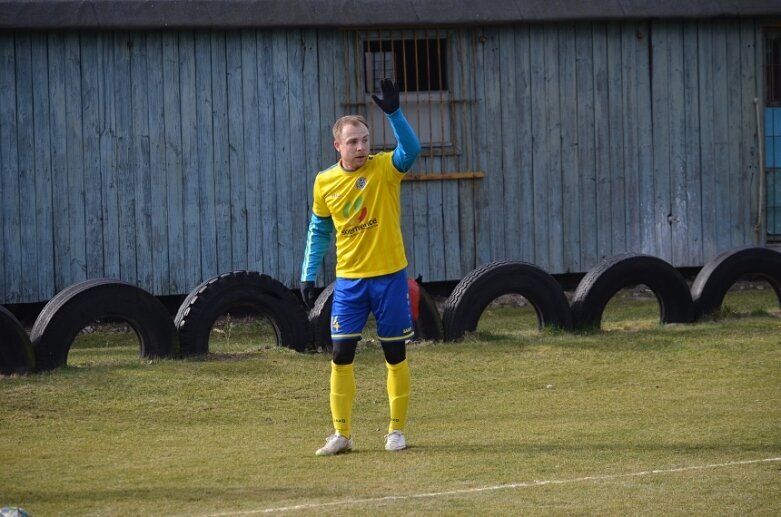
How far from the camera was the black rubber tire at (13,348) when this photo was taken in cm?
1035

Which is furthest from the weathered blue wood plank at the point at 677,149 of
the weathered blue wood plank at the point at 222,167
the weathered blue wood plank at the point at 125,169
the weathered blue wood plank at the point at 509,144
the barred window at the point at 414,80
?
Answer: the weathered blue wood plank at the point at 125,169

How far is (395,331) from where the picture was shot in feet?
25.9

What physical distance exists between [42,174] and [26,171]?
0.18 meters

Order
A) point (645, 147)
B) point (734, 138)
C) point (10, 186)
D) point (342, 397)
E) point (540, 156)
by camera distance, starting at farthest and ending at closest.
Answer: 1. point (734, 138)
2. point (645, 147)
3. point (540, 156)
4. point (10, 186)
5. point (342, 397)

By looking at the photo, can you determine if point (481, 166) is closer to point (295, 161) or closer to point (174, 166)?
point (295, 161)

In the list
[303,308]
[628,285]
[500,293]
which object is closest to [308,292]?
[303,308]

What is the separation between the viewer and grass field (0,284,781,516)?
252 inches

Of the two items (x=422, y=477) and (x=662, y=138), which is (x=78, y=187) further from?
(x=422, y=477)

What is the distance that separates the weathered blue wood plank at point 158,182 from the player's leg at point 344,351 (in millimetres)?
7363

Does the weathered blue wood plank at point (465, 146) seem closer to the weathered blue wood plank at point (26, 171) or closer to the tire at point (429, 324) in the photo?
the tire at point (429, 324)

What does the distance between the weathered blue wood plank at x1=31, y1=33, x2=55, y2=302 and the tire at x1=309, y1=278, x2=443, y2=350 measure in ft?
14.3

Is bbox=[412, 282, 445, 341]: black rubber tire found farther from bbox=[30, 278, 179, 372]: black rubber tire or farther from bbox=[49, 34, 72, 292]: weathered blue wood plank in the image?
bbox=[49, 34, 72, 292]: weathered blue wood plank

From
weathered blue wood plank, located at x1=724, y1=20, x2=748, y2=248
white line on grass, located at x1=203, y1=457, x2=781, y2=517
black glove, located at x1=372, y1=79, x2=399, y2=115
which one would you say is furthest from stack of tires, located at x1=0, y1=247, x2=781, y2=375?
white line on grass, located at x1=203, y1=457, x2=781, y2=517

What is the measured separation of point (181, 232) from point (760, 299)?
7181mm
